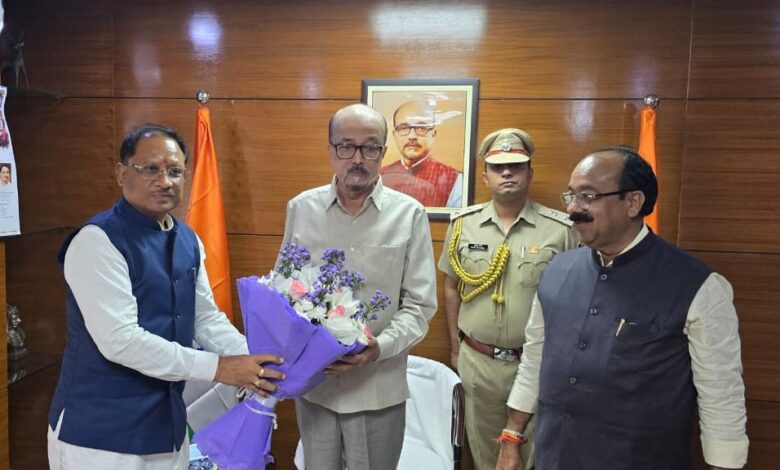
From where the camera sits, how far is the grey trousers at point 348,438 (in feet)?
5.69

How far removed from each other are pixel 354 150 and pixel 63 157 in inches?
92.6

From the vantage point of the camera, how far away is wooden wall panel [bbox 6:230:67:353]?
126 inches

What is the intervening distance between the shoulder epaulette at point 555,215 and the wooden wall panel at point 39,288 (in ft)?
9.03

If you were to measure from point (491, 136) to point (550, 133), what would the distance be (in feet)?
1.32

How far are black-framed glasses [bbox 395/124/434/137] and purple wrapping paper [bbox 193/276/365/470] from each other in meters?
1.66

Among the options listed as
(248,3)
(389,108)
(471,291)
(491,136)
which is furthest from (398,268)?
(248,3)

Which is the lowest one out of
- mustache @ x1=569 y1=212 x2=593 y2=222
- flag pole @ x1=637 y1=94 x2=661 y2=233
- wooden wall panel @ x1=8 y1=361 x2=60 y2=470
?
wooden wall panel @ x1=8 y1=361 x2=60 y2=470

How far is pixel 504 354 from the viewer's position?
8.25ft

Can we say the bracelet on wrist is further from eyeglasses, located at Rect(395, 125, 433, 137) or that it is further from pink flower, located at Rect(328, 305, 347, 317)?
eyeglasses, located at Rect(395, 125, 433, 137)

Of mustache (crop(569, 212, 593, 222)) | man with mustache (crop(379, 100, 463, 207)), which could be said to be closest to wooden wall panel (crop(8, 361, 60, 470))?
man with mustache (crop(379, 100, 463, 207))

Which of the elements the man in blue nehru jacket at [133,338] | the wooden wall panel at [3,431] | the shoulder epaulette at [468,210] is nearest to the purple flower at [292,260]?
the man in blue nehru jacket at [133,338]

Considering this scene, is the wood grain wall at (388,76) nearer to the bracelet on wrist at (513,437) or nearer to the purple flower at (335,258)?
the bracelet on wrist at (513,437)

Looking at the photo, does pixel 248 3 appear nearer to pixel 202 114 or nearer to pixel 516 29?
pixel 202 114

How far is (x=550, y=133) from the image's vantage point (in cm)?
284
